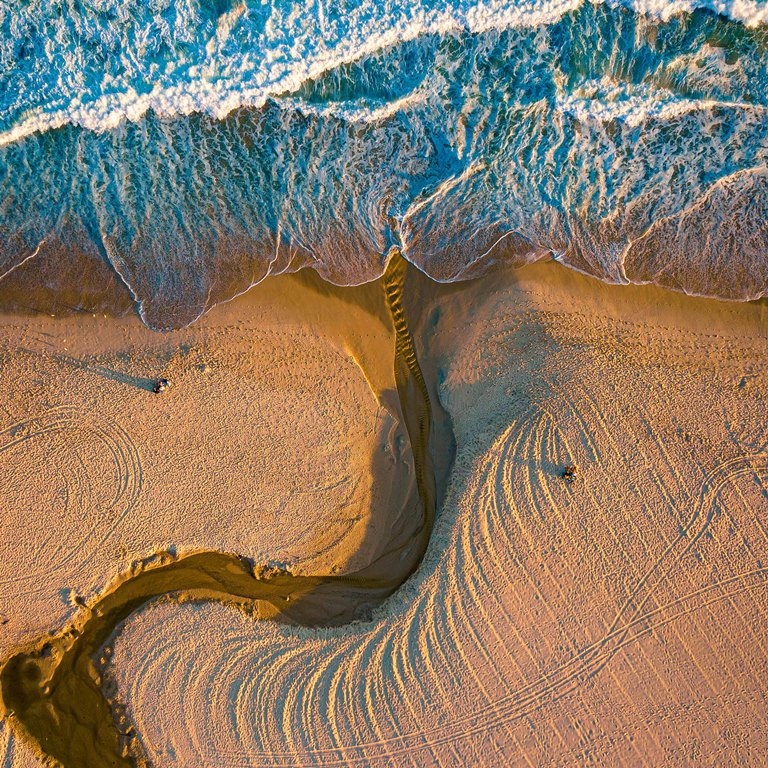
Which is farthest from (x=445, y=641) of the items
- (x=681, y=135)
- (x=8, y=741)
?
(x=681, y=135)

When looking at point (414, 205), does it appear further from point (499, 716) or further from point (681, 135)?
point (499, 716)

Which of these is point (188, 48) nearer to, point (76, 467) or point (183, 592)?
point (76, 467)

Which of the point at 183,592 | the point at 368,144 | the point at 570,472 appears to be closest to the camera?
the point at 570,472

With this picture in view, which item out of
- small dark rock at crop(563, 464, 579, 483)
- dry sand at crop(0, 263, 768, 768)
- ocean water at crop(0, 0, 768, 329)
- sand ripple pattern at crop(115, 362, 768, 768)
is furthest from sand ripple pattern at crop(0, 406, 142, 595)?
small dark rock at crop(563, 464, 579, 483)

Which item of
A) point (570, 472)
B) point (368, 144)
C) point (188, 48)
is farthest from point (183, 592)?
point (188, 48)

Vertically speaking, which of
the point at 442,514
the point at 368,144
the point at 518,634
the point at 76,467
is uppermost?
the point at 368,144

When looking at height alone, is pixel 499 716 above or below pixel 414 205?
below

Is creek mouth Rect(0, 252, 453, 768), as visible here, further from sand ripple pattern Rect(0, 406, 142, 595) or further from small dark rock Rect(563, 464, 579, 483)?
small dark rock Rect(563, 464, 579, 483)
